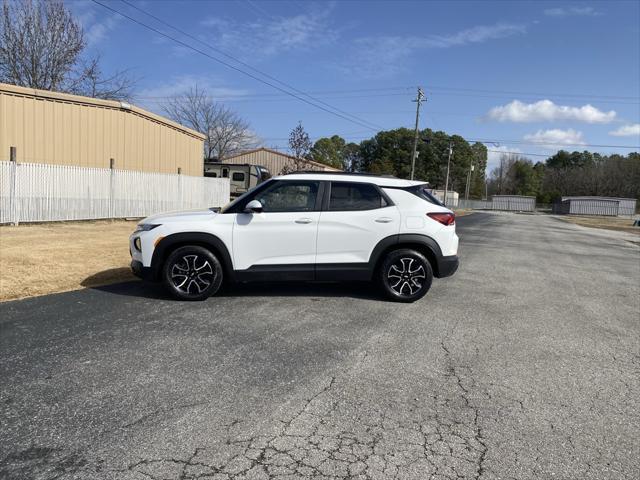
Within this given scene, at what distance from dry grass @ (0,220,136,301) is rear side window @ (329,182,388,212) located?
3.79 metres

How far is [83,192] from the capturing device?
1711 centimetres

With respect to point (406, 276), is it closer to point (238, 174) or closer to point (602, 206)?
point (238, 174)

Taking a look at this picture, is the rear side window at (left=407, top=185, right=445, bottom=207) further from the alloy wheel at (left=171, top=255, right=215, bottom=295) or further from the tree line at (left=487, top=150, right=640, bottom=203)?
the tree line at (left=487, top=150, right=640, bottom=203)

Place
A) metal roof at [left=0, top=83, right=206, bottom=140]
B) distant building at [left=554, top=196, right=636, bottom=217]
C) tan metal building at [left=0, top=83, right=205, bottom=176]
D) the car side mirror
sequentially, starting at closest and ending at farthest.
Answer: the car side mirror → metal roof at [left=0, top=83, right=206, bottom=140] → tan metal building at [left=0, top=83, right=205, bottom=176] → distant building at [left=554, top=196, right=636, bottom=217]

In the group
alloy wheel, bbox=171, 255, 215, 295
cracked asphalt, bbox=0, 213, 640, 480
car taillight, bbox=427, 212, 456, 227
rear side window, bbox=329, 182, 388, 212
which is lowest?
cracked asphalt, bbox=0, 213, 640, 480

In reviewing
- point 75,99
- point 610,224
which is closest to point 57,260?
point 75,99

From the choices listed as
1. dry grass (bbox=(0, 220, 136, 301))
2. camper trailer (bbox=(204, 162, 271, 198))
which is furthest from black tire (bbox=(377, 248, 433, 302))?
camper trailer (bbox=(204, 162, 271, 198))

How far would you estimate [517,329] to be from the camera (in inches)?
222

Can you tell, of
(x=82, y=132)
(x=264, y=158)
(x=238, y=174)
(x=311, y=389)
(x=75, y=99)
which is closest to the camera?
(x=311, y=389)

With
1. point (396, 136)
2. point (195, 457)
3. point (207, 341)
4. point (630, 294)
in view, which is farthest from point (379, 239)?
point (396, 136)

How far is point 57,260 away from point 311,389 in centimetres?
687

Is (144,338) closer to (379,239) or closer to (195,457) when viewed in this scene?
(195,457)

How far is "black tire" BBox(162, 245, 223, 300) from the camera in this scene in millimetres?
6215

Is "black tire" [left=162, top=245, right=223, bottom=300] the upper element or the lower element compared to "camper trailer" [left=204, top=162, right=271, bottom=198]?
lower
